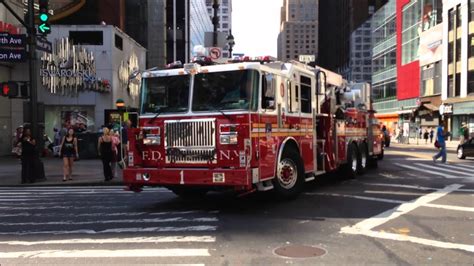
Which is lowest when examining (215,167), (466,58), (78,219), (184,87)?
(78,219)

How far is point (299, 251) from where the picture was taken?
6684 mm

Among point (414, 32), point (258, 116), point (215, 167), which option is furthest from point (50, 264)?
point (414, 32)

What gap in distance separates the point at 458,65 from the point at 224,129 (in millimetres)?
49584

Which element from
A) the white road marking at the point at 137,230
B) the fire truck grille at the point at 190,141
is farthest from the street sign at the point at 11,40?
the white road marking at the point at 137,230

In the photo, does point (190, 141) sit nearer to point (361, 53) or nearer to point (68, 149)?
point (68, 149)

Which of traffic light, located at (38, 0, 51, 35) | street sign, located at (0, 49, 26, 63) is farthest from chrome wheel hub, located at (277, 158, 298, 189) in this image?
street sign, located at (0, 49, 26, 63)

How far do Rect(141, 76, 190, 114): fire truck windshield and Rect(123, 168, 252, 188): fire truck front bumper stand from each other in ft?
3.84

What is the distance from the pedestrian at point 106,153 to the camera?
50.8ft

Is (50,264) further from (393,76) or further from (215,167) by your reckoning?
(393,76)

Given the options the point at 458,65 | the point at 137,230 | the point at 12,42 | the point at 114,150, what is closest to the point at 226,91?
the point at 137,230

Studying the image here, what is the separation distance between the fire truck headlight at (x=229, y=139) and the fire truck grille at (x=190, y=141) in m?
0.17

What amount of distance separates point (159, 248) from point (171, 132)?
3.23m

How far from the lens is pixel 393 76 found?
7575 cm

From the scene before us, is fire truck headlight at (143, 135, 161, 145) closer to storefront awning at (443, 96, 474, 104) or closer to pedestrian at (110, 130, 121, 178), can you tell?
pedestrian at (110, 130, 121, 178)
